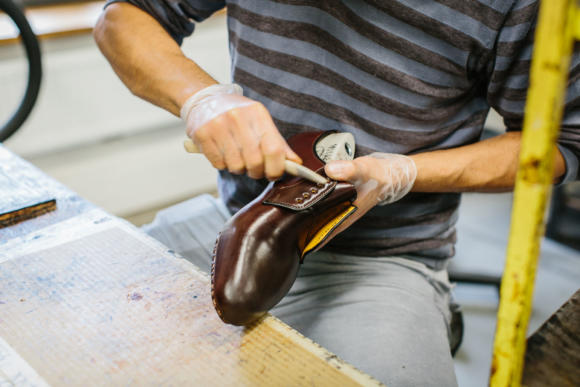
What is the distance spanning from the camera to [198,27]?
2164mm

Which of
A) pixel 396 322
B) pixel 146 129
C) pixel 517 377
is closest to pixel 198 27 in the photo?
pixel 146 129

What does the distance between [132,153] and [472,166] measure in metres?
1.65

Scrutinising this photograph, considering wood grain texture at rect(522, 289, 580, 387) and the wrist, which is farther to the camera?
the wrist

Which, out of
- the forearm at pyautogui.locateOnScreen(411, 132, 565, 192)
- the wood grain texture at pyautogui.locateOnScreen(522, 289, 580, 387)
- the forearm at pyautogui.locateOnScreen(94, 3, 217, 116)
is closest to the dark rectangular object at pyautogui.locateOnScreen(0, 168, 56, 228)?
the forearm at pyautogui.locateOnScreen(94, 3, 217, 116)

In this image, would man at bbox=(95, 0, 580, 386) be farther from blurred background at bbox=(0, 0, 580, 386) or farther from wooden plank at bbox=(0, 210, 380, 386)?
blurred background at bbox=(0, 0, 580, 386)

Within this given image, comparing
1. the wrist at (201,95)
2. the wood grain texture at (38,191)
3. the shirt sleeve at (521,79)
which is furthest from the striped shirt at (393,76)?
the wood grain texture at (38,191)

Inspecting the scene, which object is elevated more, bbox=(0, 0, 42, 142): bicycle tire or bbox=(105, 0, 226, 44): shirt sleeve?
bbox=(105, 0, 226, 44): shirt sleeve

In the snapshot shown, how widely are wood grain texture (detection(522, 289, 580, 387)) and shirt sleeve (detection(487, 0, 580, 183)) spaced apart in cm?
40

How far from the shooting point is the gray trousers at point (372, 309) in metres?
A: 0.71

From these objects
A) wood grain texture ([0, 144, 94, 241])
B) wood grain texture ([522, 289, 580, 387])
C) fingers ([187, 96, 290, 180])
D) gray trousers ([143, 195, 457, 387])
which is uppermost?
fingers ([187, 96, 290, 180])

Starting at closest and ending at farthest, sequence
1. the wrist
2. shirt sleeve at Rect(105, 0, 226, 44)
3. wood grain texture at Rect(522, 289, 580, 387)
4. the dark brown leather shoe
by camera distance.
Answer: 1. wood grain texture at Rect(522, 289, 580, 387)
2. the dark brown leather shoe
3. the wrist
4. shirt sleeve at Rect(105, 0, 226, 44)

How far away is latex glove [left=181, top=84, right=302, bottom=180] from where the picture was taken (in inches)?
26.9

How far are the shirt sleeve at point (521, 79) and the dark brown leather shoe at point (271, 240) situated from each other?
0.33 m

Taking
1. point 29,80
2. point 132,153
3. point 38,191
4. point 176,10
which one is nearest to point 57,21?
point 132,153
